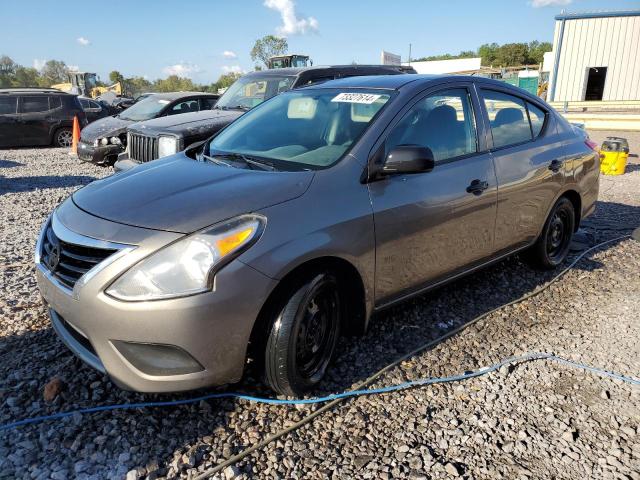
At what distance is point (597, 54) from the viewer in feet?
72.3

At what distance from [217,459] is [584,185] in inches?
164

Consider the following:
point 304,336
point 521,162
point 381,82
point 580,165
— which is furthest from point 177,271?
point 580,165

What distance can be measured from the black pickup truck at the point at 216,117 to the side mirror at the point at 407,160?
437cm

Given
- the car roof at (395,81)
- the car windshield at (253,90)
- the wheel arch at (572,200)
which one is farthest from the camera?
the car windshield at (253,90)

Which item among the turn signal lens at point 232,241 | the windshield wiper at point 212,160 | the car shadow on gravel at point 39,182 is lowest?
the car shadow on gravel at point 39,182

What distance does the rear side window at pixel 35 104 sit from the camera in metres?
14.1

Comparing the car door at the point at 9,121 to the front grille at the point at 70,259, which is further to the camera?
the car door at the point at 9,121

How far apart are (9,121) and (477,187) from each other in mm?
14590

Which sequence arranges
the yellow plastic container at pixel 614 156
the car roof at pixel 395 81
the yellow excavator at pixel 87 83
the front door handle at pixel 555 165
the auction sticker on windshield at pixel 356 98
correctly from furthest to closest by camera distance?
the yellow excavator at pixel 87 83 < the yellow plastic container at pixel 614 156 < the front door handle at pixel 555 165 < the car roof at pixel 395 81 < the auction sticker on windshield at pixel 356 98

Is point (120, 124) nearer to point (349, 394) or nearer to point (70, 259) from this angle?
point (70, 259)

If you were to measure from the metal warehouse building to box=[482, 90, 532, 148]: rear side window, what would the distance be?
20917mm

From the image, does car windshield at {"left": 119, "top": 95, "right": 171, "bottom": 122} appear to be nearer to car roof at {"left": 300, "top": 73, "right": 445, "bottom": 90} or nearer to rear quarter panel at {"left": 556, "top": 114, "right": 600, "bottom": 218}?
car roof at {"left": 300, "top": 73, "right": 445, "bottom": 90}

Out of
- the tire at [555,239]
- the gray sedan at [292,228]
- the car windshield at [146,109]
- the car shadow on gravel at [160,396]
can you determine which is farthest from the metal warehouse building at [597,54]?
the car shadow on gravel at [160,396]

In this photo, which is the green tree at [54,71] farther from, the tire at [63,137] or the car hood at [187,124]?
the car hood at [187,124]
